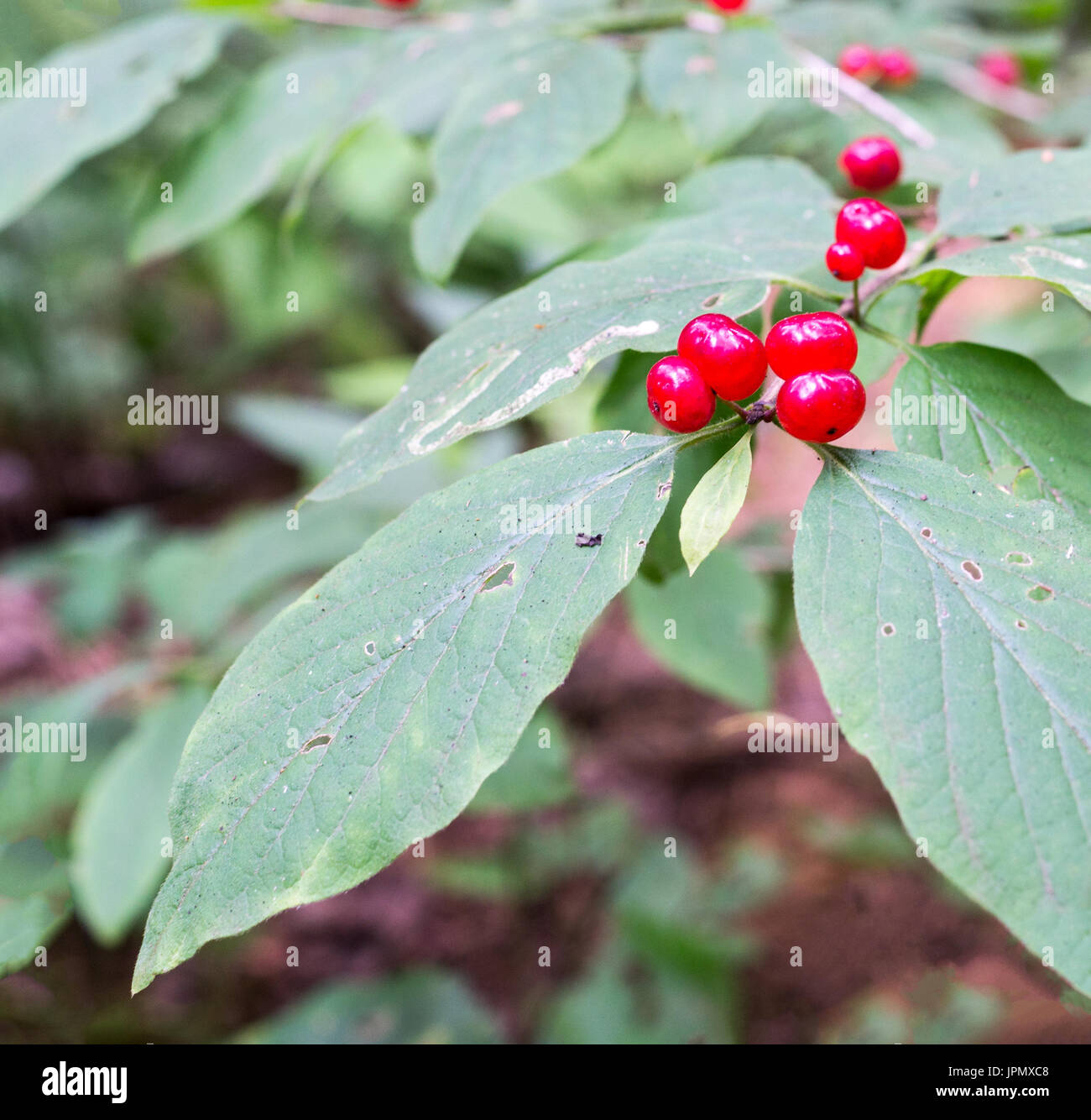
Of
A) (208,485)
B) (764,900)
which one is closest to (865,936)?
(764,900)

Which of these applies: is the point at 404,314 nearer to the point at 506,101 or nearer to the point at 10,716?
the point at 10,716

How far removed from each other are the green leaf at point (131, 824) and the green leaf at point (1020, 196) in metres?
1.84

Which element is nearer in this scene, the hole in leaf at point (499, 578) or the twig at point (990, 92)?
the hole in leaf at point (499, 578)

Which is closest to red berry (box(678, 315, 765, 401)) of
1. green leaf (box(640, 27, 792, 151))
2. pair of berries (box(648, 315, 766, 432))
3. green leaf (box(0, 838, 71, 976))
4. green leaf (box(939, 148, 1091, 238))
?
pair of berries (box(648, 315, 766, 432))

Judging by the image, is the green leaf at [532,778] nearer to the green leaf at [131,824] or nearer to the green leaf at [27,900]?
the green leaf at [131,824]

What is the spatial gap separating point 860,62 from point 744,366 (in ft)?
5.26

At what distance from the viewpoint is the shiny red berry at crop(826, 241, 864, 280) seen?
105 centimetres

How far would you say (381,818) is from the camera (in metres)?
0.77

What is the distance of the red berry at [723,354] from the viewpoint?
87 cm

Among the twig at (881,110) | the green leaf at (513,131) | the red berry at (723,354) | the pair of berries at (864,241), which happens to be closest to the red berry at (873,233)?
the pair of berries at (864,241)

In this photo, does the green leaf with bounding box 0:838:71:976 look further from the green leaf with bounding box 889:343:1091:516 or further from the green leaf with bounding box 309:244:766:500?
the green leaf with bounding box 889:343:1091:516

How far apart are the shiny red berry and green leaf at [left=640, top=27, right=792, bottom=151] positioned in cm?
64

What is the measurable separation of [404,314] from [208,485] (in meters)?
1.90
